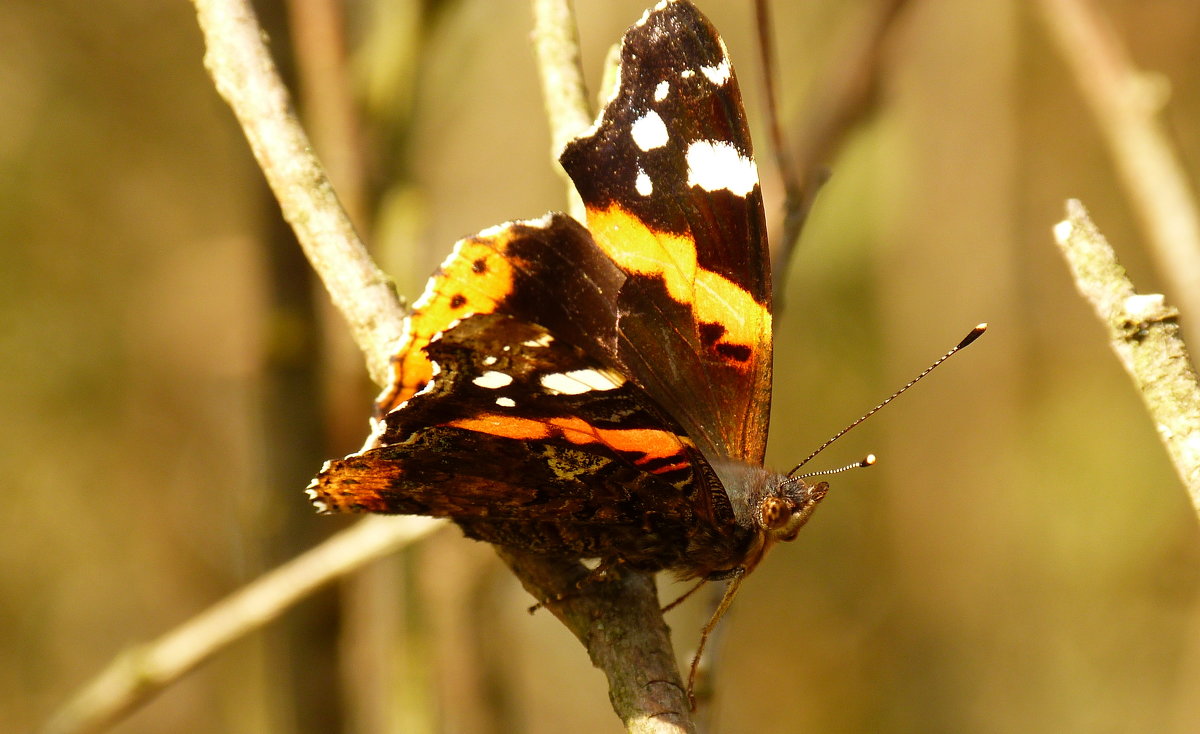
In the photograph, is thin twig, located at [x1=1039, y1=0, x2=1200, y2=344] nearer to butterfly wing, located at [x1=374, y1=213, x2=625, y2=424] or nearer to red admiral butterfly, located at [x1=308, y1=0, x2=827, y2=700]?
red admiral butterfly, located at [x1=308, y1=0, x2=827, y2=700]

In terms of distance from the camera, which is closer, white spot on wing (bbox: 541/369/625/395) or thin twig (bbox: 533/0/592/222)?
white spot on wing (bbox: 541/369/625/395)

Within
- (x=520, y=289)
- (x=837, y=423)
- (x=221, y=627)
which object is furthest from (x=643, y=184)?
(x=837, y=423)

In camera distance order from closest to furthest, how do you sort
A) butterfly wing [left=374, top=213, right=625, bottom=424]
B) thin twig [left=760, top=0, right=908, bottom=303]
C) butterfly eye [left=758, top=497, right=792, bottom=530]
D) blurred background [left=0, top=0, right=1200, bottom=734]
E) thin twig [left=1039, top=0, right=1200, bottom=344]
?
1. butterfly wing [left=374, top=213, right=625, bottom=424]
2. butterfly eye [left=758, top=497, right=792, bottom=530]
3. thin twig [left=1039, top=0, right=1200, bottom=344]
4. thin twig [left=760, top=0, right=908, bottom=303]
5. blurred background [left=0, top=0, right=1200, bottom=734]

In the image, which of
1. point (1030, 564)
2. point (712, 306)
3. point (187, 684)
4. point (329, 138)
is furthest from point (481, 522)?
point (1030, 564)

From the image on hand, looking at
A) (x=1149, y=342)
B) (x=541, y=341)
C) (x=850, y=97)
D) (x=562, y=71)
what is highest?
(x=850, y=97)

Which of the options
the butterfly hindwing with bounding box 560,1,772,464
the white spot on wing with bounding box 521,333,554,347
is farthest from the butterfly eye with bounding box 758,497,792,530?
the white spot on wing with bounding box 521,333,554,347

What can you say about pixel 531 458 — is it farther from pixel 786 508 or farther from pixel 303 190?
pixel 303 190

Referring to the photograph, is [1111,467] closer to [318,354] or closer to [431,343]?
[318,354]

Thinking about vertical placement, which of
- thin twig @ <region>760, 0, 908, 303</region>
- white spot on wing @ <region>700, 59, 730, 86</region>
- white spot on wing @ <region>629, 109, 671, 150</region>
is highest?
thin twig @ <region>760, 0, 908, 303</region>

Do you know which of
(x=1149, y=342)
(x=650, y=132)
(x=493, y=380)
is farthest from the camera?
(x=650, y=132)

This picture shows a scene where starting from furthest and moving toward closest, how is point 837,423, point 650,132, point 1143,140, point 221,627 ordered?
1. point 837,423
2. point 1143,140
3. point 221,627
4. point 650,132
